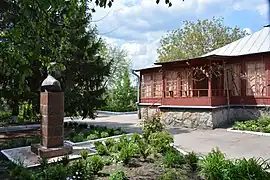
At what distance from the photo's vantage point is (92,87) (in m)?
14.7

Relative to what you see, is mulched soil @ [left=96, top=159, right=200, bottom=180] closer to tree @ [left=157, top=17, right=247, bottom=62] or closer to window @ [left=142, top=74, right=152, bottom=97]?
window @ [left=142, top=74, right=152, bottom=97]

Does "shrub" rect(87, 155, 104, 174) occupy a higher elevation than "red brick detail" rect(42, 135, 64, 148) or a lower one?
lower

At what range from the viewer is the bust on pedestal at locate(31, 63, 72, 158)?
771cm

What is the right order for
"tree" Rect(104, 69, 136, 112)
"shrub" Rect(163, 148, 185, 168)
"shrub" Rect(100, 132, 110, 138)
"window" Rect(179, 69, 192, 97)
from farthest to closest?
"tree" Rect(104, 69, 136, 112) → "window" Rect(179, 69, 192, 97) → "shrub" Rect(100, 132, 110, 138) → "shrub" Rect(163, 148, 185, 168)

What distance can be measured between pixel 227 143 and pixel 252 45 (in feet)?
26.3

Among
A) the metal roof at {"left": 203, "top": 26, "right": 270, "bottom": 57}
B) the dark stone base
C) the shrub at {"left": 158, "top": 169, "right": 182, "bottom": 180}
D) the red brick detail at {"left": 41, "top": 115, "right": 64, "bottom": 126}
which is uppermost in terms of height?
the metal roof at {"left": 203, "top": 26, "right": 270, "bottom": 57}

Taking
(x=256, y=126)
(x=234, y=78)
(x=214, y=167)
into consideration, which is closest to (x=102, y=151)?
(x=214, y=167)

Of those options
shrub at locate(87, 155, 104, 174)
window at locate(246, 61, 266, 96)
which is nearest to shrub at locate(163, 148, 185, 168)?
shrub at locate(87, 155, 104, 174)

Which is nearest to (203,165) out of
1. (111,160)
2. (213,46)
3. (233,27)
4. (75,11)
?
(111,160)

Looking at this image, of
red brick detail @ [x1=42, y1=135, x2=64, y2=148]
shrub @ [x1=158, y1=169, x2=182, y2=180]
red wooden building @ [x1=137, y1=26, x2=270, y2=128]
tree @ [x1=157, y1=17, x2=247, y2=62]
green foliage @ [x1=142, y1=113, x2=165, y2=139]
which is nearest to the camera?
shrub @ [x1=158, y1=169, x2=182, y2=180]

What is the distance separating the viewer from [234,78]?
49.2 ft

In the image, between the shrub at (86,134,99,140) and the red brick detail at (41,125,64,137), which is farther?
the shrub at (86,134,99,140)

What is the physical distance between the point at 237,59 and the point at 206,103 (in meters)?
3.46

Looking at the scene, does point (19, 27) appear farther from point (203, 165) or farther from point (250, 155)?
point (250, 155)
